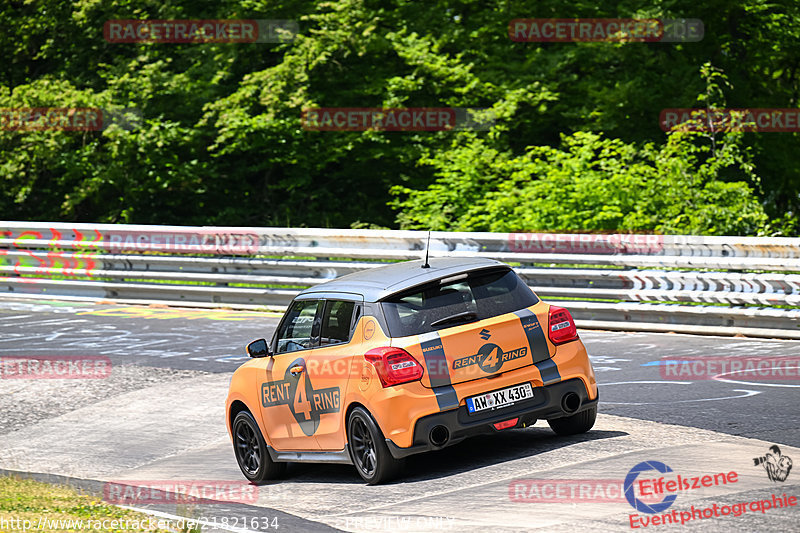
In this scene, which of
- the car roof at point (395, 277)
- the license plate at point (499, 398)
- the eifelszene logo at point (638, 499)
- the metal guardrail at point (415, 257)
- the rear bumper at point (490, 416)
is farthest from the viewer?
the metal guardrail at point (415, 257)

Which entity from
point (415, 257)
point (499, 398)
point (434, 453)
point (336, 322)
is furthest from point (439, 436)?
point (415, 257)

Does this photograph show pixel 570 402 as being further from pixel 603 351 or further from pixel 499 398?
pixel 603 351

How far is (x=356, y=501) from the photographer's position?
25.2ft

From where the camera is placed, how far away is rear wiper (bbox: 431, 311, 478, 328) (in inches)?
320

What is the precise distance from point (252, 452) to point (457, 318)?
2262 millimetres

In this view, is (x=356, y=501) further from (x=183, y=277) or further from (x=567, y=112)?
(x=567, y=112)

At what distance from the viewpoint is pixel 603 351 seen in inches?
518

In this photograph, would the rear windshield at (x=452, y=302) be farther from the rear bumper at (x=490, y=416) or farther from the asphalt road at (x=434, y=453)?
the asphalt road at (x=434, y=453)

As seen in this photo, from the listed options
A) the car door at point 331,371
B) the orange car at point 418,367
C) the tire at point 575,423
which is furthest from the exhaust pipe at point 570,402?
the car door at point 331,371

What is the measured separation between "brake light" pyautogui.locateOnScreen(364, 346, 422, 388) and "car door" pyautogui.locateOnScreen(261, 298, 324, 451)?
3.00 feet

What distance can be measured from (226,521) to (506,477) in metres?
1.88

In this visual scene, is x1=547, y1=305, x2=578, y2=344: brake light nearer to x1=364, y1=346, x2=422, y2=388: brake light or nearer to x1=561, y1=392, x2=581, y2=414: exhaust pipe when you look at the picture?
x1=561, y1=392, x2=581, y2=414: exhaust pipe

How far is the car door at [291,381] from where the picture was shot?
28.5 ft

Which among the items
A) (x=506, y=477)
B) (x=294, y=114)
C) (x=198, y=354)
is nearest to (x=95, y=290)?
(x=198, y=354)
